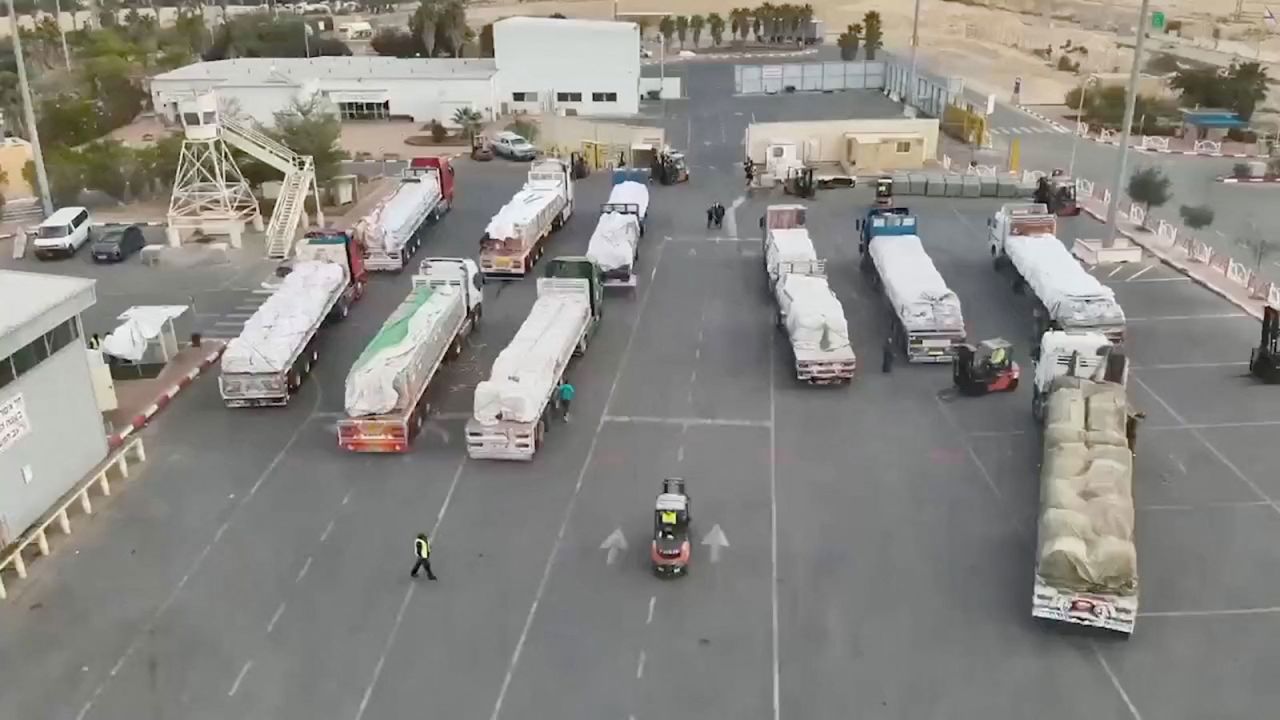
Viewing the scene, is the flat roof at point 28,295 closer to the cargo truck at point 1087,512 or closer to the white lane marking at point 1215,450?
the cargo truck at point 1087,512

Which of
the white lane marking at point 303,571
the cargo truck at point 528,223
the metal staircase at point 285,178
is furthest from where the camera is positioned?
the metal staircase at point 285,178

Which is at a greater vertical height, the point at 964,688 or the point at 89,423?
the point at 89,423

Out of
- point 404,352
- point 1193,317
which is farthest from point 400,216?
point 1193,317

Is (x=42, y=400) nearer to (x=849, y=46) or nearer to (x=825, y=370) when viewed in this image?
(x=825, y=370)

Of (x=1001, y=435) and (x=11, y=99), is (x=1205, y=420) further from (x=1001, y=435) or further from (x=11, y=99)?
(x=11, y=99)

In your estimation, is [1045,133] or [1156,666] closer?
[1156,666]

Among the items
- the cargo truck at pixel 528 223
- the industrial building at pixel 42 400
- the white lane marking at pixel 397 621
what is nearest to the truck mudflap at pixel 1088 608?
the white lane marking at pixel 397 621

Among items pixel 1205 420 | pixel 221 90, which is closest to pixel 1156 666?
pixel 1205 420
